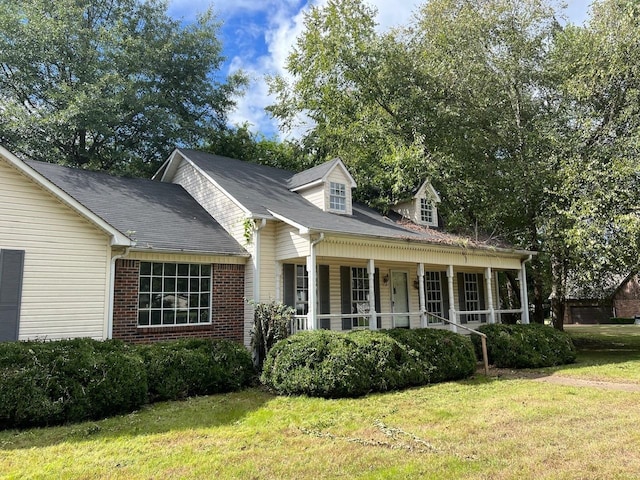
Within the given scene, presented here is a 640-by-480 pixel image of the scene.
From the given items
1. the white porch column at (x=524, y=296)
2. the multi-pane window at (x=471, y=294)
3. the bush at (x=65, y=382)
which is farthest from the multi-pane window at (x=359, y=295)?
the bush at (x=65, y=382)

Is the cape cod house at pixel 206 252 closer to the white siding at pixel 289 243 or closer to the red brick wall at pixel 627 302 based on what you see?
the white siding at pixel 289 243

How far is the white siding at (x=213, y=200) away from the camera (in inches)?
518

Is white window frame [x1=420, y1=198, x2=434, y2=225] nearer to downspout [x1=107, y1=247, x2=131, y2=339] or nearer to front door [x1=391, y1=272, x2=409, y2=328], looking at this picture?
front door [x1=391, y1=272, x2=409, y2=328]

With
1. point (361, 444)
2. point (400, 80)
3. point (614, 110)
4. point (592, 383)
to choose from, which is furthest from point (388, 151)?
point (361, 444)

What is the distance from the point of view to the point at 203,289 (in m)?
12.1

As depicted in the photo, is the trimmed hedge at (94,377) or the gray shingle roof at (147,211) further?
the gray shingle roof at (147,211)

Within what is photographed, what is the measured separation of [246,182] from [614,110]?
1331cm

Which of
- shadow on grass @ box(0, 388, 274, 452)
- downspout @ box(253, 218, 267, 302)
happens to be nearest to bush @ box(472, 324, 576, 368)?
downspout @ box(253, 218, 267, 302)

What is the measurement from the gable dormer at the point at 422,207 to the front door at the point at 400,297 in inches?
91.9

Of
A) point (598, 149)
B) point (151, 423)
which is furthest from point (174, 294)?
point (598, 149)

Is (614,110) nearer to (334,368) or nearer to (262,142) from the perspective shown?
(334,368)

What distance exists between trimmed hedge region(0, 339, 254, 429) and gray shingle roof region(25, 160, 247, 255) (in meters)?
2.82

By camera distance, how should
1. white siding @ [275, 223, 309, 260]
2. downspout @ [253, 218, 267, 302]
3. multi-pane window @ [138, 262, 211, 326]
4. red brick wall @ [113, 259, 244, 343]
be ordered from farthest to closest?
1. downspout @ [253, 218, 267, 302]
2. white siding @ [275, 223, 309, 260]
3. multi-pane window @ [138, 262, 211, 326]
4. red brick wall @ [113, 259, 244, 343]

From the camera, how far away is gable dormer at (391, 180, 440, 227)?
57.0ft
